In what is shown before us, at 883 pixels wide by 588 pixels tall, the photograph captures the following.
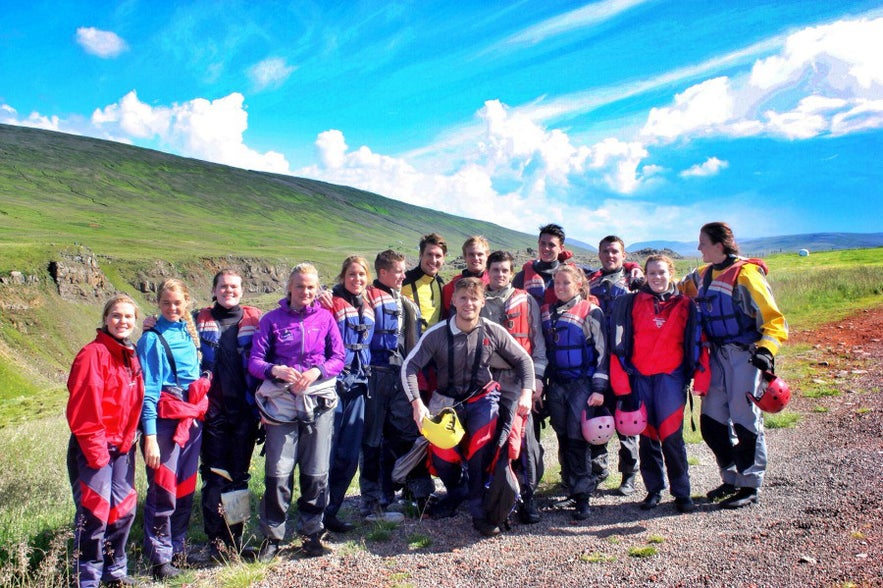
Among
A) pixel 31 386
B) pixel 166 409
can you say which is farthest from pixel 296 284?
pixel 31 386

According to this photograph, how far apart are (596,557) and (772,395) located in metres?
2.53

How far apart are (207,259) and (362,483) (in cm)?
6835

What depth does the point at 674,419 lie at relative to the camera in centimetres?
591

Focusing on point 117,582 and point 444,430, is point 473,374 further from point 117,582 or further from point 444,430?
point 117,582

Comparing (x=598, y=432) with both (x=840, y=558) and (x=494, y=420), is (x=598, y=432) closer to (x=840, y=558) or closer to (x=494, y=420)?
(x=494, y=420)

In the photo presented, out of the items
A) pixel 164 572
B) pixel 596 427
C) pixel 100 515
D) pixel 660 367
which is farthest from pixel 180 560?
pixel 660 367

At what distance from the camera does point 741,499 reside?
583 centimetres

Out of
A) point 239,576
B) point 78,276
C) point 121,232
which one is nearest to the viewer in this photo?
point 239,576

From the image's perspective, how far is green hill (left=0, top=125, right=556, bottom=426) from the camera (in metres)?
35.8

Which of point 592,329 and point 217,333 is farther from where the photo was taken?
point 592,329

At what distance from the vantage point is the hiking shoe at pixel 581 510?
19.2 ft

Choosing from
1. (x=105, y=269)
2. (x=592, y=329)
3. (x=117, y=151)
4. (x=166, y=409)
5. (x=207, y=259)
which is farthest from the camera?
(x=117, y=151)

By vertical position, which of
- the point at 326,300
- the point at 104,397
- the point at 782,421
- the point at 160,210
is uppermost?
the point at 160,210

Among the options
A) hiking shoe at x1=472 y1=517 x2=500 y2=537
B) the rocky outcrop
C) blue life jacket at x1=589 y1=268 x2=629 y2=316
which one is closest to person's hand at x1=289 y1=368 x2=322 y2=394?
hiking shoe at x1=472 y1=517 x2=500 y2=537
